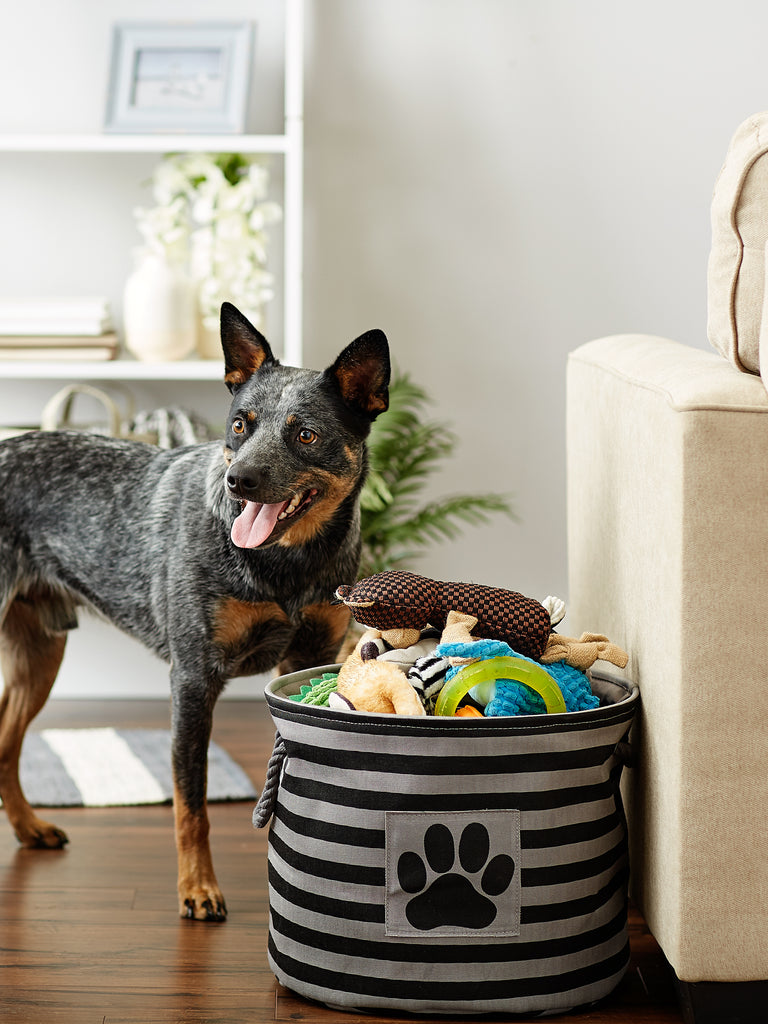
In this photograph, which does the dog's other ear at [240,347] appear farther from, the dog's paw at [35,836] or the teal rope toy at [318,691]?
the dog's paw at [35,836]

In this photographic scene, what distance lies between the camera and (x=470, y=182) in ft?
10.7

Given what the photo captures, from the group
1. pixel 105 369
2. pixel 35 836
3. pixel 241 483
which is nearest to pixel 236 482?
pixel 241 483

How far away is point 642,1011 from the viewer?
148cm

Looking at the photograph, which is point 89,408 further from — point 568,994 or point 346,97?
point 568,994

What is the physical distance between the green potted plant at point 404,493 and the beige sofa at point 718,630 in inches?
58.9

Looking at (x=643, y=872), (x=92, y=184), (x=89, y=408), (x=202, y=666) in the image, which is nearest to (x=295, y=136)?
(x=92, y=184)

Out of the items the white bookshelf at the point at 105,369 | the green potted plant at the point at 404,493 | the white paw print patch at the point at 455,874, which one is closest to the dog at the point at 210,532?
the white paw print patch at the point at 455,874

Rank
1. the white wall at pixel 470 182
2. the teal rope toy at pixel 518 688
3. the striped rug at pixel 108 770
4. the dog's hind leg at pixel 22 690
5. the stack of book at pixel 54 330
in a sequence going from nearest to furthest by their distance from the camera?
the teal rope toy at pixel 518 688, the dog's hind leg at pixel 22 690, the striped rug at pixel 108 770, the stack of book at pixel 54 330, the white wall at pixel 470 182

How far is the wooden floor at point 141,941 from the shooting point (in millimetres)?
1500

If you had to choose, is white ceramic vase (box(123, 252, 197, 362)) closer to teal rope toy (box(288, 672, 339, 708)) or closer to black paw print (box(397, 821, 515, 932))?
teal rope toy (box(288, 672, 339, 708))

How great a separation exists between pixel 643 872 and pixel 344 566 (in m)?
0.67

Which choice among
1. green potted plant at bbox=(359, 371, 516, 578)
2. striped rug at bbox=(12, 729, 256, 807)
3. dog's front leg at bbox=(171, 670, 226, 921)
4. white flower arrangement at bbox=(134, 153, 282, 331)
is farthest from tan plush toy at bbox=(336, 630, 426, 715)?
white flower arrangement at bbox=(134, 153, 282, 331)

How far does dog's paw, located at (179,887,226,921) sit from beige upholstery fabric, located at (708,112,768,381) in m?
1.15

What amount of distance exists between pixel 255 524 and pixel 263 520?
0.01m
